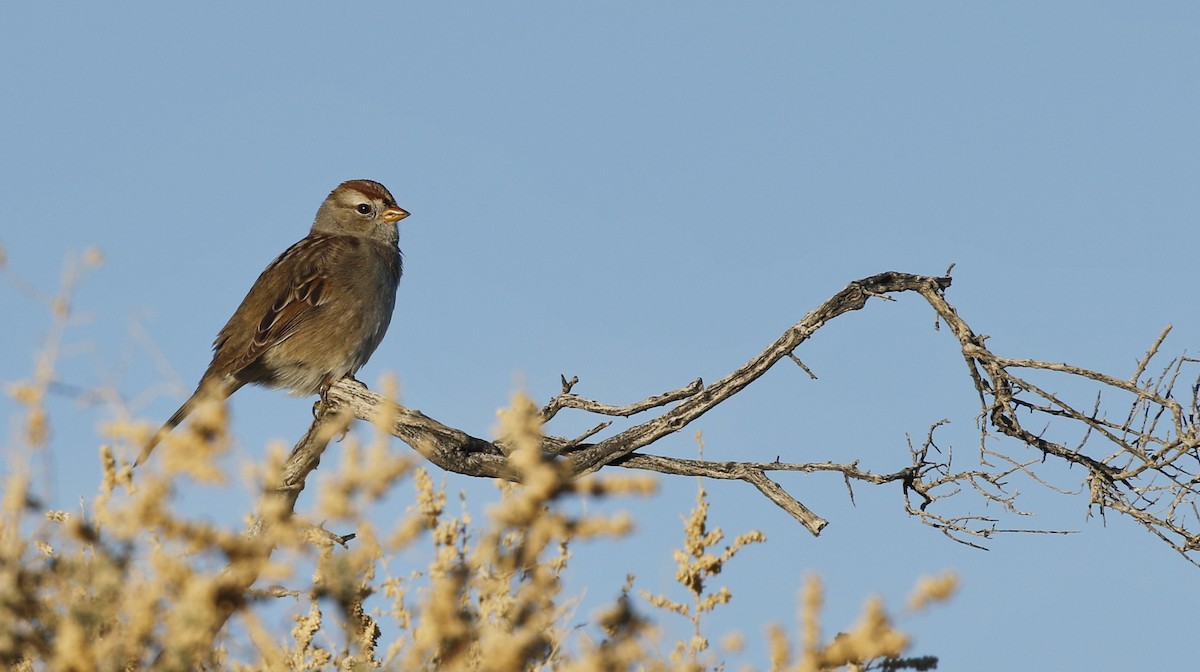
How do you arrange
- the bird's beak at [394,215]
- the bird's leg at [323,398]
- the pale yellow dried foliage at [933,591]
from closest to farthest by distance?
the pale yellow dried foliage at [933,591] < the bird's leg at [323,398] < the bird's beak at [394,215]

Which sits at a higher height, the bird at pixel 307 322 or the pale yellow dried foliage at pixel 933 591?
the bird at pixel 307 322

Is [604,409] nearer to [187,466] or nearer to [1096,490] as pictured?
[1096,490]

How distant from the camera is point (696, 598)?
16.7 ft

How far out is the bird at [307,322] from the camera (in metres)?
8.30

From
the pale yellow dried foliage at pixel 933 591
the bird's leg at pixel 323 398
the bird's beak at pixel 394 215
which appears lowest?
the pale yellow dried foliage at pixel 933 591

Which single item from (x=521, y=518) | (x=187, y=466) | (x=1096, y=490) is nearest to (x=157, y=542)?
(x=187, y=466)

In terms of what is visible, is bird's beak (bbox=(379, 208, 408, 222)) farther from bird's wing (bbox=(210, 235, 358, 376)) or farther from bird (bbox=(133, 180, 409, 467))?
bird's wing (bbox=(210, 235, 358, 376))

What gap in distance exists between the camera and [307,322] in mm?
8367

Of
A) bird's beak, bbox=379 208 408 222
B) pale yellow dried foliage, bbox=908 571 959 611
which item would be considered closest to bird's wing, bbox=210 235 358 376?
bird's beak, bbox=379 208 408 222

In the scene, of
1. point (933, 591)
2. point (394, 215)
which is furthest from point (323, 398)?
point (933, 591)

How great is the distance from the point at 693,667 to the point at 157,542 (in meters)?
1.82

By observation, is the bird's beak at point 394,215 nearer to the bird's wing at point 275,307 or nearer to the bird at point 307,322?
the bird at point 307,322

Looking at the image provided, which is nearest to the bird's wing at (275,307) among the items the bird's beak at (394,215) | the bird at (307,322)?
the bird at (307,322)

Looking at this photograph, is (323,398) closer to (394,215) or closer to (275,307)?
(275,307)
